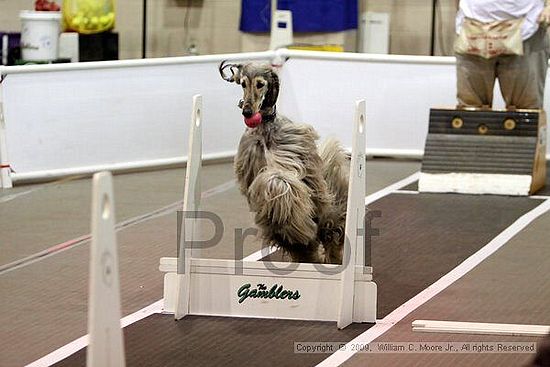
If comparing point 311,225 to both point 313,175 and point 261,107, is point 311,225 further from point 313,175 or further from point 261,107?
point 261,107

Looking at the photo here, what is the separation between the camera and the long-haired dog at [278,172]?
502cm

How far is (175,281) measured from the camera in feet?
16.4

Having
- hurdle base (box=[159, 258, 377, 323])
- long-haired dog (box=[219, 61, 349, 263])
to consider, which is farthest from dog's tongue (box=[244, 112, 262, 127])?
hurdle base (box=[159, 258, 377, 323])

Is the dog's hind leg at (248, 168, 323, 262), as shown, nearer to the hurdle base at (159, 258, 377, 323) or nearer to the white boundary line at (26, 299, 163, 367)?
the hurdle base at (159, 258, 377, 323)

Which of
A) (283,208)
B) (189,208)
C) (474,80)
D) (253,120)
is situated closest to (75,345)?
(189,208)

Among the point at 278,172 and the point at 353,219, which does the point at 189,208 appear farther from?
the point at 353,219

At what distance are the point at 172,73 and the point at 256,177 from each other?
3.78m

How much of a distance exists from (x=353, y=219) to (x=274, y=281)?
0.41 metres

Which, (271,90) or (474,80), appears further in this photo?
(474,80)

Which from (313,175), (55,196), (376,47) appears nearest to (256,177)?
(313,175)

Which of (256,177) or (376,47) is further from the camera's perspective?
(376,47)

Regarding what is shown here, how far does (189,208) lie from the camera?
495 cm

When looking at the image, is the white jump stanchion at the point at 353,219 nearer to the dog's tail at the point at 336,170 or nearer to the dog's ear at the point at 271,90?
the dog's ear at the point at 271,90

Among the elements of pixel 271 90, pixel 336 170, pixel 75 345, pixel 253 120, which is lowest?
pixel 75 345
